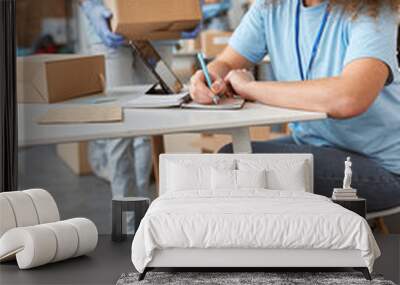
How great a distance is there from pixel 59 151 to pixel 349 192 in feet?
12.3

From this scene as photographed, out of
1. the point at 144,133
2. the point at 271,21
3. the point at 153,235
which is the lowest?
the point at 153,235

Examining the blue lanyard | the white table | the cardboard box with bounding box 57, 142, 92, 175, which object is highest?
the blue lanyard

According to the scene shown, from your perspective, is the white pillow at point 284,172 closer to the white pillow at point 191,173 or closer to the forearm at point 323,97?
the white pillow at point 191,173

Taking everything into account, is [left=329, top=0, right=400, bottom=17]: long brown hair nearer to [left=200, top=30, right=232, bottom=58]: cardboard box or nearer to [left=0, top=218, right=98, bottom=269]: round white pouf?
[left=0, top=218, right=98, bottom=269]: round white pouf

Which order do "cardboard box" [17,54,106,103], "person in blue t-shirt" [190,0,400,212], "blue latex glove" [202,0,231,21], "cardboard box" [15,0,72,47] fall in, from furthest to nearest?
"cardboard box" [15,0,72,47] → "blue latex glove" [202,0,231,21] → "cardboard box" [17,54,106,103] → "person in blue t-shirt" [190,0,400,212]

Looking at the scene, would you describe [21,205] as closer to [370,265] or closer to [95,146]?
[370,265]

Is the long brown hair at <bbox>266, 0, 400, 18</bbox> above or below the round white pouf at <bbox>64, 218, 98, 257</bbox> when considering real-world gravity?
above

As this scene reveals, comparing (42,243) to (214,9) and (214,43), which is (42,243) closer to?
(214,43)

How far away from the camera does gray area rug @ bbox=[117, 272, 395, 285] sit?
218cm

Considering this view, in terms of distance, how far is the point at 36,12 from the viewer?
301 inches

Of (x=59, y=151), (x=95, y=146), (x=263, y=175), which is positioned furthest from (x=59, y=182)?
(x=263, y=175)

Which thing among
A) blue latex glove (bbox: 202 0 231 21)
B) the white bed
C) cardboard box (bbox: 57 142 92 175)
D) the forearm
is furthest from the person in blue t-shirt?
blue latex glove (bbox: 202 0 231 21)

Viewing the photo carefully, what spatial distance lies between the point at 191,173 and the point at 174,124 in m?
0.21

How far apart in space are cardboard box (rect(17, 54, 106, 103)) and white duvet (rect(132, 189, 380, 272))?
2.36 ft
